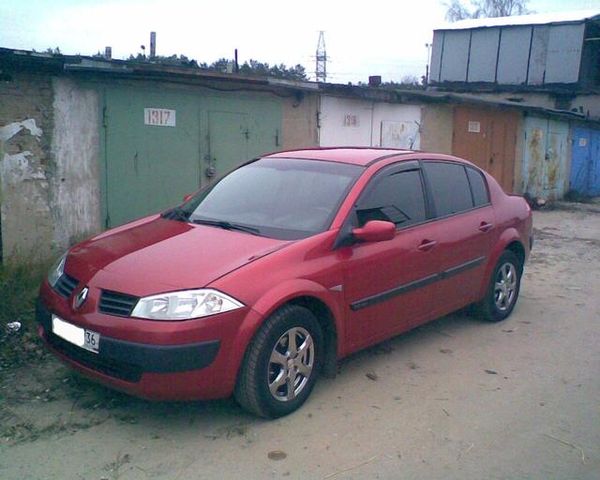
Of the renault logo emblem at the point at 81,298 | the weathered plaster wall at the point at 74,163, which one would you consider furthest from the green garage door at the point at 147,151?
the renault logo emblem at the point at 81,298

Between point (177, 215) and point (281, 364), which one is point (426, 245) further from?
point (177, 215)

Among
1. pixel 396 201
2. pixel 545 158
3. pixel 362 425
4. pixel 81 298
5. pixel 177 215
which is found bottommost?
pixel 362 425

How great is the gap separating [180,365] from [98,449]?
27.0 inches

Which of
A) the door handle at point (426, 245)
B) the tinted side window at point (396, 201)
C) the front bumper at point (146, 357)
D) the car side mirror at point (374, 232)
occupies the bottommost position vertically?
the front bumper at point (146, 357)

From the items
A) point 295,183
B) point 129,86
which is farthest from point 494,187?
point 129,86

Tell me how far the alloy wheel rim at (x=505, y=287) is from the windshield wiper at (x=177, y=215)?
3.12m

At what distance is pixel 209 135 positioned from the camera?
9711 millimetres

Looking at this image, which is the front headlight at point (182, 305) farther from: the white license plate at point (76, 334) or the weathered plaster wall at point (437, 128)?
the weathered plaster wall at point (437, 128)

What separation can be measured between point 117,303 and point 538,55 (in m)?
26.2

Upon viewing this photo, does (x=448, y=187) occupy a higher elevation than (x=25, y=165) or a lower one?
higher

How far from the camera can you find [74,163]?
827 centimetres

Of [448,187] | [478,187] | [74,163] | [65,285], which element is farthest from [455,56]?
[65,285]

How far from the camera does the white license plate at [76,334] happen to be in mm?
3859

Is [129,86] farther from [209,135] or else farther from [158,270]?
[158,270]
